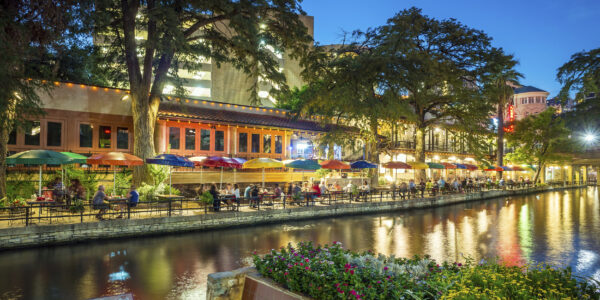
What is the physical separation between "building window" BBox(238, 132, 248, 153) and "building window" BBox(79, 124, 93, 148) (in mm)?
9424

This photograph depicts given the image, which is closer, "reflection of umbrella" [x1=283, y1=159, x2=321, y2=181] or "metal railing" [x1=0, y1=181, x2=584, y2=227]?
"metal railing" [x1=0, y1=181, x2=584, y2=227]

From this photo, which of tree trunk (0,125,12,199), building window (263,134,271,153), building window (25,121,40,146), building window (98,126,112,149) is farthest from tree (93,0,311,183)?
building window (263,134,271,153)

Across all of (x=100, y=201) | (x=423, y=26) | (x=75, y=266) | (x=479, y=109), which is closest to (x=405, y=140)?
(x=479, y=109)

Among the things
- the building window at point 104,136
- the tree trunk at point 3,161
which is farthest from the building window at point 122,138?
the tree trunk at point 3,161

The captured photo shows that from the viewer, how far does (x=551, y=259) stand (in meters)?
10.6

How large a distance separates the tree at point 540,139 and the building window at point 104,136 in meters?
46.6

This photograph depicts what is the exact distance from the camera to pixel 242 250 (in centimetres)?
1095

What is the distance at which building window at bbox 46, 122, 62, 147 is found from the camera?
20.5m

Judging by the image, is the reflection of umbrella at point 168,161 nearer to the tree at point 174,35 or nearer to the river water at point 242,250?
the tree at point 174,35

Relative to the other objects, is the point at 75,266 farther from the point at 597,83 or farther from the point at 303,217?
the point at 597,83

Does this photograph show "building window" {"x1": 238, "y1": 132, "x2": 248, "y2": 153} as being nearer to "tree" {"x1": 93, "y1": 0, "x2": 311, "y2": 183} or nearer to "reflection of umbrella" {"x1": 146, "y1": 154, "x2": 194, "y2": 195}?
"tree" {"x1": 93, "y1": 0, "x2": 311, "y2": 183}

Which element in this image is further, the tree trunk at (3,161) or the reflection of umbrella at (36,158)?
the tree trunk at (3,161)

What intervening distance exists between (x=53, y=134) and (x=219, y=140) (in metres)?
9.69

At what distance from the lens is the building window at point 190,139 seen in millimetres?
24250
